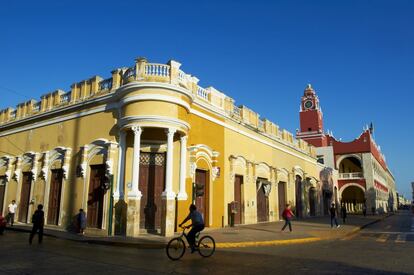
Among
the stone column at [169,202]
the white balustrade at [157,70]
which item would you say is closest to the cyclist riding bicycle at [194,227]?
the stone column at [169,202]

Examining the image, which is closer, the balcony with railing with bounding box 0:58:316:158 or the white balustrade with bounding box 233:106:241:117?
the balcony with railing with bounding box 0:58:316:158

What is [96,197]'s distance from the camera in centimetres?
1806

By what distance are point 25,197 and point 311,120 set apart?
45286 mm

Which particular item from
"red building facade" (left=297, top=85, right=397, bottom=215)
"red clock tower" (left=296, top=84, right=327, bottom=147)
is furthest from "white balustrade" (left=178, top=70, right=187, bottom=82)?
"red clock tower" (left=296, top=84, right=327, bottom=147)

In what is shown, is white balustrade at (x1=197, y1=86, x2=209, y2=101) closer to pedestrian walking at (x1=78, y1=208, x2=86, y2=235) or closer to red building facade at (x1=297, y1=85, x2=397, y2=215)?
pedestrian walking at (x1=78, y1=208, x2=86, y2=235)

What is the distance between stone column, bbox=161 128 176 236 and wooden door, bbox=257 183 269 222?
11277mm

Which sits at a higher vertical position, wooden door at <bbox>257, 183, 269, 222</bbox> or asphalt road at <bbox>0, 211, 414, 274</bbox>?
wooden door at <bbox>257, 183, 269, 222</bbox>

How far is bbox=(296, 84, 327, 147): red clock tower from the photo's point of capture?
182 ft

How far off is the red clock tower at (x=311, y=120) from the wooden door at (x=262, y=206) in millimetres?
31820

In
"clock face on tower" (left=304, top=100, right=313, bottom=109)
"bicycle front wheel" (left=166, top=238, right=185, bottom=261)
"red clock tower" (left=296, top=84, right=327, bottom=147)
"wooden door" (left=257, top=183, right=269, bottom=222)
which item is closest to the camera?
"bicycle front wheel" (left=166, top=238, right=185, bottom=261)

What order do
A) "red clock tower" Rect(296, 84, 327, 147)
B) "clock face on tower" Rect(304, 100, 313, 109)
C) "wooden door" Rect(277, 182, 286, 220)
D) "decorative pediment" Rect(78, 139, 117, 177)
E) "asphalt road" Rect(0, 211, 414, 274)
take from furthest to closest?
"clock face on tower" Rect(304, 100, 313, 109) < "red clock tower" Rect(296, 84, 327, 147) < "wooden door" Rect(277, 182, 286, 220) < "decorative pediment" Rect(78, 139, 117, 177) < "asphalt road" Rect(0, 211, 414, 274)

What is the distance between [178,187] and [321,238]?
723 cm

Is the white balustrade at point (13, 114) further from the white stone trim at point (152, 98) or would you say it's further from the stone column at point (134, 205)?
the stone column at point (134, 205)

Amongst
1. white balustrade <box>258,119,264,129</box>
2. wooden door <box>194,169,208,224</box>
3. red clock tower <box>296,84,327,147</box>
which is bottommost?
wooden door <box>194,169,208,224</box>
